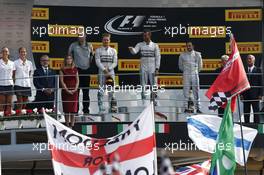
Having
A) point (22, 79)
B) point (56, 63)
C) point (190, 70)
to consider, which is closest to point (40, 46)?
point (56, 63)

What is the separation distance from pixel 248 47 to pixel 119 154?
23.2 ft

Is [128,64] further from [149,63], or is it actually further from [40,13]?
[149,63]

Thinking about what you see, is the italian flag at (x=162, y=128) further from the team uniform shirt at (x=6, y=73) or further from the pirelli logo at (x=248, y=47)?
the pirelli logo at (x=248, y=47)

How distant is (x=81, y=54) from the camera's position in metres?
16.2

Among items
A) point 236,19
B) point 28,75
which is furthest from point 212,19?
point 28,75

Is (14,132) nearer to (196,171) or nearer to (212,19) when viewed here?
(196,171)

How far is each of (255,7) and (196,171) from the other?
20.2ft

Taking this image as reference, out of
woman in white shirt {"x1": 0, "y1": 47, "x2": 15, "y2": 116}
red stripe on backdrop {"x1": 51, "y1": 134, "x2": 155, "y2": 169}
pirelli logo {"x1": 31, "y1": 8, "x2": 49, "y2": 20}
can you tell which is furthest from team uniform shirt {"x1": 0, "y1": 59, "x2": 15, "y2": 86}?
pirelli logo {"x1": 31, "y1": 8, "x2": 49, "y2": 20}

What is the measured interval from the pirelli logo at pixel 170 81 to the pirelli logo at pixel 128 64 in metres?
0.61

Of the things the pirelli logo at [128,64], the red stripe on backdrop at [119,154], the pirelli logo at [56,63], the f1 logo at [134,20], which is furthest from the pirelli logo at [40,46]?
the red stripe on backdrop at [119,154]

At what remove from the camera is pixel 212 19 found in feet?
63.7

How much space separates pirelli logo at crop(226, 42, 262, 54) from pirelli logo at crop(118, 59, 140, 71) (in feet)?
7.10

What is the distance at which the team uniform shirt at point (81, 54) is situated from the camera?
16203 mm

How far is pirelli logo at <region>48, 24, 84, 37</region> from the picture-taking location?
62.1 ft
